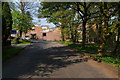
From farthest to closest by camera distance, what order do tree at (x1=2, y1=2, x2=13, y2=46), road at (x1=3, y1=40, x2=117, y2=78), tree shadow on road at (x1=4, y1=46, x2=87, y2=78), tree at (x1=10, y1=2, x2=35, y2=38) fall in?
tree at (x1=10, y1=2, x2=35, y2=38), tree at (x1=2, y1=2, x2=13, y2=46), tree shadow on road at (x1=4, y1=46, x2=87, y2=78), road at (x1=3, y1=40, x2=117, y2=78)

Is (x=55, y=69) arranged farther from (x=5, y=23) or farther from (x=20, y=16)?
(x=20, y=16)

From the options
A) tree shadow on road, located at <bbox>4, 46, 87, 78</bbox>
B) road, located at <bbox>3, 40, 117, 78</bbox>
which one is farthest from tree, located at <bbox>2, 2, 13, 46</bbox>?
tree shadow on road, located at <bbox>4, 46, 87, 78</bbox>

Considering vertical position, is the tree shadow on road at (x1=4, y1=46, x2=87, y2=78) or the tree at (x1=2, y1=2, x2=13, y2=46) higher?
the tree at (x1=2, y1=2, x2=13, y2=46)

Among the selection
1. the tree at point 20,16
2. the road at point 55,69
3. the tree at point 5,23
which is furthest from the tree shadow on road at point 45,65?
the tree at point 20,16

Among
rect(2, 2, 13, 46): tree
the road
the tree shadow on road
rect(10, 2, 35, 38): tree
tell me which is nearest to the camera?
the road

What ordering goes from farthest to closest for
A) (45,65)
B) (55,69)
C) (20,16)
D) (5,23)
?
(20,16) → (5,23) → (45,65) → (55,69)

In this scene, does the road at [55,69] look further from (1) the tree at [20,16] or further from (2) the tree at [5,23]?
(1) the tree at [20,16]

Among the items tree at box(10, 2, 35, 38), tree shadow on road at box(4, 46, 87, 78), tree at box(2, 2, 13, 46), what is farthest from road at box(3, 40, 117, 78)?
tree at box(10, 2, 35, 38)

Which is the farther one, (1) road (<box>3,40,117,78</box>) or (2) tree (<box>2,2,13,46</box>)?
(2) tree (<box>2,2,13,46</box>)

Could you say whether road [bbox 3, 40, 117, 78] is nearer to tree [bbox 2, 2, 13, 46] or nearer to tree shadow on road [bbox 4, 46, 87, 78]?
tree shadow on road [bbox 4, 46, 87, 78]

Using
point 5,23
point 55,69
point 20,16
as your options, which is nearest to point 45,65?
point 55,69

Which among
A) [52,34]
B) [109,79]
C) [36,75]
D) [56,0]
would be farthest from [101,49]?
[52,34]

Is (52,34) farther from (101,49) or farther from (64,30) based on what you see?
(101,49)

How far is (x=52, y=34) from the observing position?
5022 centimetres
